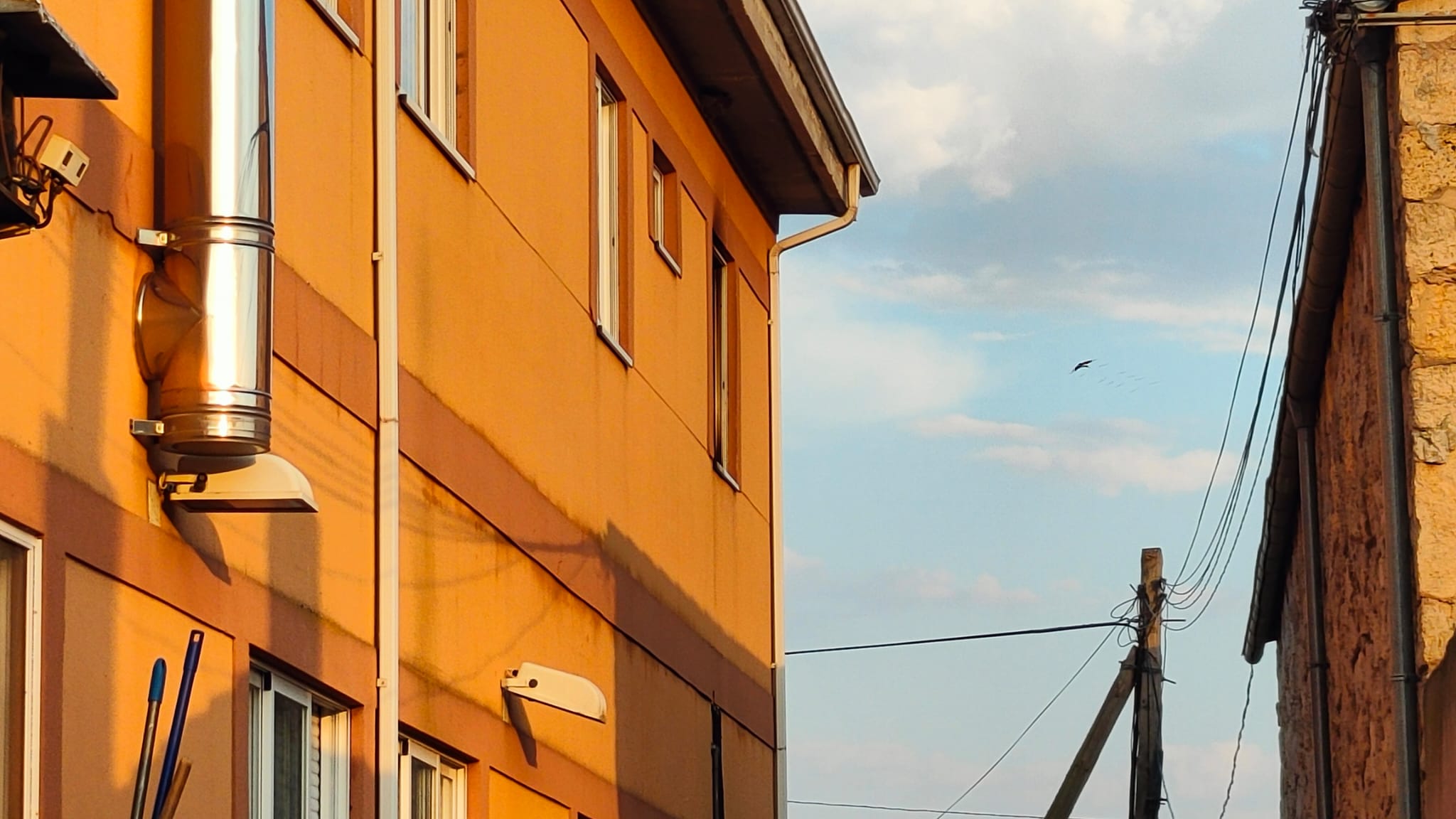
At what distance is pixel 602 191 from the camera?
1373cm

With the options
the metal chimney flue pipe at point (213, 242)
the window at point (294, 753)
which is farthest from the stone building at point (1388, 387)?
the metal chimney flue pipe at point (213, 242)

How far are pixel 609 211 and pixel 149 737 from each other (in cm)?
764

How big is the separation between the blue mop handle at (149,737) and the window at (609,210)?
7070mm

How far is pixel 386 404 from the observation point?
9297 millimetres

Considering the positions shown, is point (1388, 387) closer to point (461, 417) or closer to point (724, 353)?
point (461, 417)

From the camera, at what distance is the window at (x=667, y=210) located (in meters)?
15.2

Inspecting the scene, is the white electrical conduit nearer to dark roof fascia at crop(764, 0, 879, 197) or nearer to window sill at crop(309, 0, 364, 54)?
dark roof fascia at crop(764, 0, 879, 197)

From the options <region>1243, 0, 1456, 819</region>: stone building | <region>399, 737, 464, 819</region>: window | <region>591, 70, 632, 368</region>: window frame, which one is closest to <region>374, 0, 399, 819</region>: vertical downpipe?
<region>399, 737, 464, 819</region>: window

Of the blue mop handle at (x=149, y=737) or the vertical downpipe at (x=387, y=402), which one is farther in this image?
the vertical downpipe at (x=387, y=402)

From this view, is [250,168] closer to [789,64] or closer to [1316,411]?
[1316,411]

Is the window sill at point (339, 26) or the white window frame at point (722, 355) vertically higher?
the white window frame at point (722, 355)

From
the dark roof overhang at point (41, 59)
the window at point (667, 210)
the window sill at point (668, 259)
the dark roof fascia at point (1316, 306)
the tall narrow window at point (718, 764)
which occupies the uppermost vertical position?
the window at point (667, 210)

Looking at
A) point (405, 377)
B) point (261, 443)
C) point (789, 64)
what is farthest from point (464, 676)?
point (789, 64)

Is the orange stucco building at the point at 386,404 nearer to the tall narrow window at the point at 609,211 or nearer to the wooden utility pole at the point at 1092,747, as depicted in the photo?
the tall narrow window at the point at 609,211
